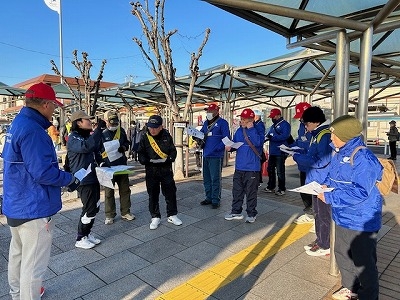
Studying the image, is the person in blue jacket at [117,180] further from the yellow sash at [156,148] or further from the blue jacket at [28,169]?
the blue jacket at [28,169]

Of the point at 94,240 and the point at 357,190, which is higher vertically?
the point at 357,190

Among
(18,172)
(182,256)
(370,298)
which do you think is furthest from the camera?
(182,256)

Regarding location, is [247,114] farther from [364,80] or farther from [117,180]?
[117,180]

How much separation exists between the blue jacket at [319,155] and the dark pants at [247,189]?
1.17 metres

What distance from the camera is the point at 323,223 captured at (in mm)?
3701

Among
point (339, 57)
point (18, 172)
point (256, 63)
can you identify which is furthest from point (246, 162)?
point (256, 63)

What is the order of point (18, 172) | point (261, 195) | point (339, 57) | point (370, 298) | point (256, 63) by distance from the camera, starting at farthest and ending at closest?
point (256, 63) < point (261, 195) < point (339, 57) < point (370, 298) < point (18, 172)

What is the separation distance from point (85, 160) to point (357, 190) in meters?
3.13

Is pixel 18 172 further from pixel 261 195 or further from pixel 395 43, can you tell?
pixel 395 43

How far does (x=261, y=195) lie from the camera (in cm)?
678

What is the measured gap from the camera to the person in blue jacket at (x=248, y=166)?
4.85 metres

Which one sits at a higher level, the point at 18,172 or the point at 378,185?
the point at 18,172

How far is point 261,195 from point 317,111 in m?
3.35

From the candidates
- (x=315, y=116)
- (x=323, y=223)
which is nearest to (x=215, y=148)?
(x=315, y=116)
